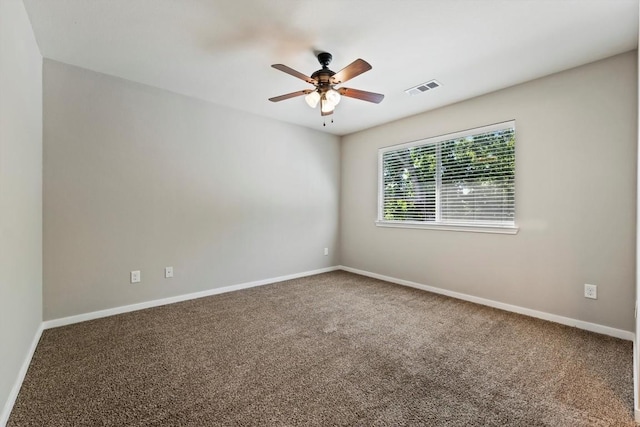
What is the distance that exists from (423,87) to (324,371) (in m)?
2.94

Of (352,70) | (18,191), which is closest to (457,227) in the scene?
(352,70)

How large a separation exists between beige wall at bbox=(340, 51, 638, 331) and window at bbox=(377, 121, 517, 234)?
0.12 m

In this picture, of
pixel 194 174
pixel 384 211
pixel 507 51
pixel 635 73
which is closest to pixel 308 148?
pixel 384 211

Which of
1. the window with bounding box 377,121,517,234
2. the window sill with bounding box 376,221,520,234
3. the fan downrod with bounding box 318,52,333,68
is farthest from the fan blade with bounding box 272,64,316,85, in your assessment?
the window sill with bounding box 376,221,520,234

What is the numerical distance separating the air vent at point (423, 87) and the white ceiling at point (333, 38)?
84 mm

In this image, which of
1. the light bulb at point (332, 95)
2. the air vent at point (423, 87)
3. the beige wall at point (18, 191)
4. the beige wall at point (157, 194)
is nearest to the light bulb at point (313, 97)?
the light bulb at point (332, 95)

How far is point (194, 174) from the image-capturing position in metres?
3.52

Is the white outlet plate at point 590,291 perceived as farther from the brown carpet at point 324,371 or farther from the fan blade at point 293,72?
the fan blade at point 293,72

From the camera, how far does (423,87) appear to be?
319cm

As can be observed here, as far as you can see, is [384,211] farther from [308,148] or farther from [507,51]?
[507,51]

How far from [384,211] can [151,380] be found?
3.57 meters

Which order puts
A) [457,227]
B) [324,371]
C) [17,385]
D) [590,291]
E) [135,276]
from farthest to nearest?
[457,227], [135,276], [590,291], [324,371], [17,385]

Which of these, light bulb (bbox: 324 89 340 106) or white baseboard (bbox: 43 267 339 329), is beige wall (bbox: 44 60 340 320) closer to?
white baseboard (bbox: 43 267 339 329)

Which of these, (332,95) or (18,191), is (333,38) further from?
(18,191)
